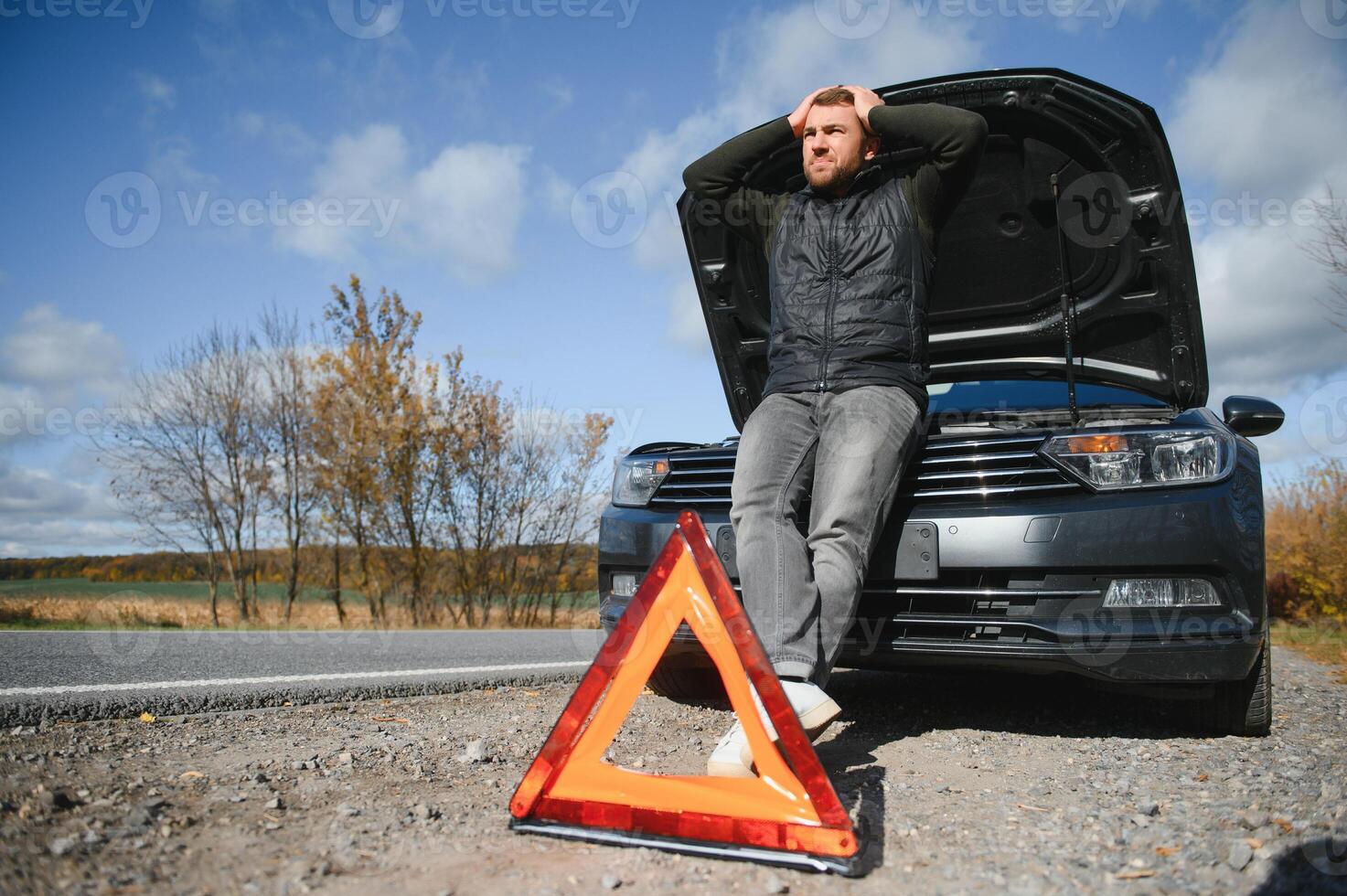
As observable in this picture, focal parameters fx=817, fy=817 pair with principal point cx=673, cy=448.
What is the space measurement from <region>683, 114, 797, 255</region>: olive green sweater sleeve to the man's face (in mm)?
208

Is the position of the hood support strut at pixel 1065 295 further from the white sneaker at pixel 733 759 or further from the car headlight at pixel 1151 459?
the white sneaker at pixel 733 759

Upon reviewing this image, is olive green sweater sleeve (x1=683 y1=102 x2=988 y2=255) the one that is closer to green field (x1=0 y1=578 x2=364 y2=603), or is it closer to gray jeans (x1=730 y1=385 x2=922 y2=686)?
gray jeans (x1=730 y1=385 x2=922 y2=686)

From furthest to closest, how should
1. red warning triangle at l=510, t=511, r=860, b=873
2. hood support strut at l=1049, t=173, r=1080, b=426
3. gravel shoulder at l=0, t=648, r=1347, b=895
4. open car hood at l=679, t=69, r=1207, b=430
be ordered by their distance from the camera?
hood support strut at l=1049, t=173, r=1080, b=426, open car hood at l=679, t=69, r=1207, b=430, red warning triangle at l=510, t=511, r=860, b=873, gravel shoulder at l=0, t=648, r=1347, b=895

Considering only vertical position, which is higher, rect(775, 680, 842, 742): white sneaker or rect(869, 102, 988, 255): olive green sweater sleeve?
rect(869, 102, 988, 255): olive green sweater sleeve

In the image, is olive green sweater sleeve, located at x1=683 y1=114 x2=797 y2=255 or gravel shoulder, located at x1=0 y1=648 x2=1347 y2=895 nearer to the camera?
gravel shoulder, located at x1=0 y1=648 x2=1347 y2=895

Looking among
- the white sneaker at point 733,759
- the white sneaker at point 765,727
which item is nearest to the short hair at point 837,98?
the white sneaker at point 765,727

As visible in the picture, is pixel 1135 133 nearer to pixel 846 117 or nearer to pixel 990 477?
pixel 846 117

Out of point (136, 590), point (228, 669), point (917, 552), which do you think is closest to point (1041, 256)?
point (917, 552)

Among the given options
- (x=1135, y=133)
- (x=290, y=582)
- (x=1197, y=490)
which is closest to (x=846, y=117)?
(x=1135, y=133)

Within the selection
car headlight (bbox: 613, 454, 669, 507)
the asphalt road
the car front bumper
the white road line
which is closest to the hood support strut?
the car front bumper

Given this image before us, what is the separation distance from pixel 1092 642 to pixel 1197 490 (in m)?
0.59

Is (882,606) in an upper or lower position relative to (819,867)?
upper

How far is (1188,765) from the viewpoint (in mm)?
2500

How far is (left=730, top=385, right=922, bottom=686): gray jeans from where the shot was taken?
233 cm
